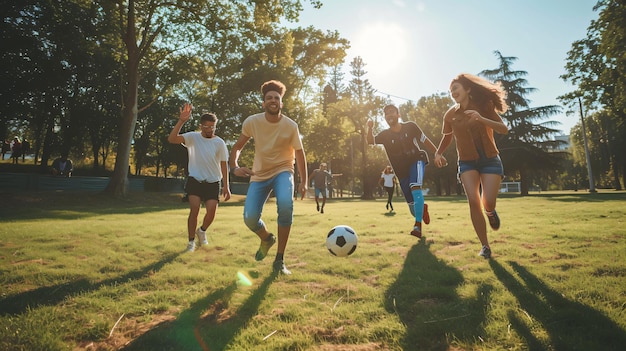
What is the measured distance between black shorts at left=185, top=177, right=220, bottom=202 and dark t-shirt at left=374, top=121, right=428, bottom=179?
399cm

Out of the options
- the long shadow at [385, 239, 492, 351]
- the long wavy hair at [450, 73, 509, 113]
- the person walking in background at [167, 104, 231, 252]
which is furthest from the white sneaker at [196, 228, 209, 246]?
the long wavy hair at [450, 73, 509, 113]

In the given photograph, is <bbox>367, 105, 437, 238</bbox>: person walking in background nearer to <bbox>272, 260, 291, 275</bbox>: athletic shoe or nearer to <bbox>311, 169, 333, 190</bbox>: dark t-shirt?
<bbox>272, 260, 291, 275</bbox>: athletic shoe

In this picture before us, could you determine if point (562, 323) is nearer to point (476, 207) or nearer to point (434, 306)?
point (434, 306)

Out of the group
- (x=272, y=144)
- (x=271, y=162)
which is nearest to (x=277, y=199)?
(x=271, y=162)

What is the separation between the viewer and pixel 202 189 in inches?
253

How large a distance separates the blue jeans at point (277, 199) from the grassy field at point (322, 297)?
2.32 ft

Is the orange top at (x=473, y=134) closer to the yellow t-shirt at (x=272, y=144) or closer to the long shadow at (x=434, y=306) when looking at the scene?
the long shadow at (x=434, y=306)

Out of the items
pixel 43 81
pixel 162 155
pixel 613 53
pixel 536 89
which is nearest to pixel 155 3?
pixel 43 81

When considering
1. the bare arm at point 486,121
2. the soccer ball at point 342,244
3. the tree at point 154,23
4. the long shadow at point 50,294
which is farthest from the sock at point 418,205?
the tree at point 154,23

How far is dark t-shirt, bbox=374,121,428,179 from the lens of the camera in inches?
295

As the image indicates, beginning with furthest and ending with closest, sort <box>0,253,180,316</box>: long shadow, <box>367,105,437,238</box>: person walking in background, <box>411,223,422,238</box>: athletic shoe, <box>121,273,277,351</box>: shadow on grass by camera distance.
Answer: <box>367,105,437,238</box>: person walking in background → <box>411,223,422,238</box>: athletic shoe → <box>0,253,180,316</box>: long shadow → <box>121,273,277,351</box>: shadow on grass

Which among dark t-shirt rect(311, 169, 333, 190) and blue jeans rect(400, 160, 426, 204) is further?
dark t-shirt rect(311, 169, 333, 190)

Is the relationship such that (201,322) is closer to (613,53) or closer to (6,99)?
(613,53)

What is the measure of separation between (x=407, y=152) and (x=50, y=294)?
6.55 m
